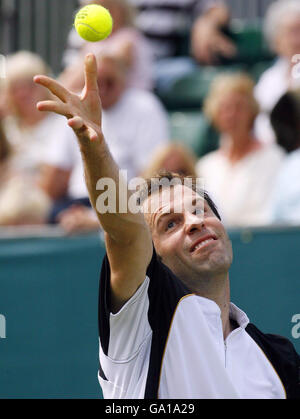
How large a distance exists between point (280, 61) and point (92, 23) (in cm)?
283

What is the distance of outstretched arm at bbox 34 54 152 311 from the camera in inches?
54.6

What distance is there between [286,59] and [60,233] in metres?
1.64

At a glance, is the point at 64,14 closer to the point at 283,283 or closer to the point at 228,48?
the point at 228,48

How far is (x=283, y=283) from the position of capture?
271 cm

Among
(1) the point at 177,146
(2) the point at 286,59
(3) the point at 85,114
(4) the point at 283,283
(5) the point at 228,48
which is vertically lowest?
(4) the point at 283,283

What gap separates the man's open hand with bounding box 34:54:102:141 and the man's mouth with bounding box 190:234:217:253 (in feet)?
0.97

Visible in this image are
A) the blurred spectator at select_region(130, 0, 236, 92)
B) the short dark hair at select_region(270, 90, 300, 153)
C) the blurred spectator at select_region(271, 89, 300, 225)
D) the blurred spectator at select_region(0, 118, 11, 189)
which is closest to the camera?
the blurred spectator at select_region(271, 89, 300, 225)

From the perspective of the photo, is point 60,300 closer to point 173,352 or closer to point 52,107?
point 173,352

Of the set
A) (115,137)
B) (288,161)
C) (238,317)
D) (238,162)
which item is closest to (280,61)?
(238,162)

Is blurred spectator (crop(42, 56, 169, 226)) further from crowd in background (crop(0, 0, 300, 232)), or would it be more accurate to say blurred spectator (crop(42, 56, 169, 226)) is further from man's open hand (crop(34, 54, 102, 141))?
man's open hand (crop(34, 54, 102, 141))

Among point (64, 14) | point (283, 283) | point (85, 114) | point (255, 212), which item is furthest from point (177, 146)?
point (64, 14)

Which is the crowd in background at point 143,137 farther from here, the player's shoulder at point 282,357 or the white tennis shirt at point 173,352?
the white tennis shirt at point 173,352

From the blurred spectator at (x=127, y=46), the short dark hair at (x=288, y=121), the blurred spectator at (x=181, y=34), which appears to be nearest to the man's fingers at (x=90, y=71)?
the short dark hair at (x=288, y=121)

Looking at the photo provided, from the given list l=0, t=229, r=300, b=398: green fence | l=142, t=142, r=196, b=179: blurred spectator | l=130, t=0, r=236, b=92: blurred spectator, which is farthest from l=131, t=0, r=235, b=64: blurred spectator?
l=0, t=229, r=300, b=398: green fence
